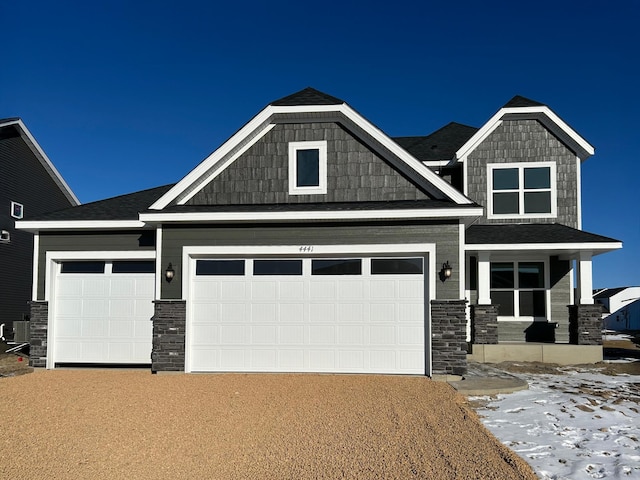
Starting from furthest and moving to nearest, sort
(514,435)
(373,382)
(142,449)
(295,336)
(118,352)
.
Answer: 1. (118,352)
2. (295,336)
3. (373,382)
4. (514,435)
5. (142,449)

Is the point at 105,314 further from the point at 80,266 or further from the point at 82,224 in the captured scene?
the point at 82,224

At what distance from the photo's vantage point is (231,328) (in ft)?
33.6

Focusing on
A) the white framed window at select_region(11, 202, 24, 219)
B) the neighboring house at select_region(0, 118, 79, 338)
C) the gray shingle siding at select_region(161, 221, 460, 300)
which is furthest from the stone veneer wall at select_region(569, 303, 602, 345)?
the white framed window at select_region(11, 202, 24, 219)

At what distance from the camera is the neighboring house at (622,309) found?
38844 mm

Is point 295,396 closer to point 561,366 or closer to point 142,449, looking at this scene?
point 142,449

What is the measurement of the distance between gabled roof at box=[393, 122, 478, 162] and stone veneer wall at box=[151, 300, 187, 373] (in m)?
8.02

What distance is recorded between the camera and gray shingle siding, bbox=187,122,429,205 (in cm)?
1057

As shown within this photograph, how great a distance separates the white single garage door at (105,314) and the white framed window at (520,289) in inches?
370

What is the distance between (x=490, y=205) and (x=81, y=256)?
1082cm

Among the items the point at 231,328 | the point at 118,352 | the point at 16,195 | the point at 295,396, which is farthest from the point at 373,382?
the point at 16,195

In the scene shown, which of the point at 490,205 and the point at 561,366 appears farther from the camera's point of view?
the point at 490,205

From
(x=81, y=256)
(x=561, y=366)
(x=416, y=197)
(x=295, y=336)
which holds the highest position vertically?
(x=416, y=197)

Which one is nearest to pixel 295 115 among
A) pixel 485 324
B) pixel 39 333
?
pixel 485 324

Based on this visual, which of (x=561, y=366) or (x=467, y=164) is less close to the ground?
(x=467, y=164)
